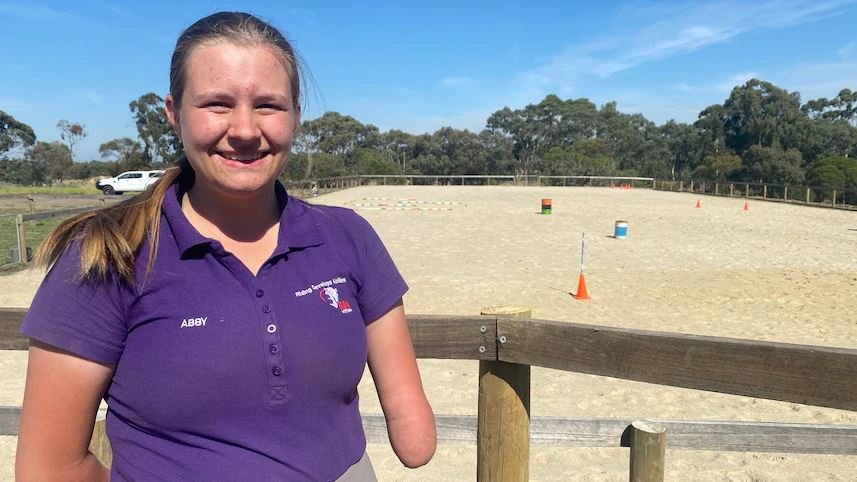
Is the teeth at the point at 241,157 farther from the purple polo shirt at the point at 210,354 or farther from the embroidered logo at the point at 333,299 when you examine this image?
the embroidered logo at the point at 333,299

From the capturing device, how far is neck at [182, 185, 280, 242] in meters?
1.22

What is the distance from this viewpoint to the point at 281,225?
1.29 meters

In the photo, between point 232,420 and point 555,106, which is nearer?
point 232,420

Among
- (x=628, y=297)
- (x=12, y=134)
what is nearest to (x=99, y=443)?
(x=628, y=297)

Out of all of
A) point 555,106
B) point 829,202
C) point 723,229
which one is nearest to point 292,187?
point 723,229

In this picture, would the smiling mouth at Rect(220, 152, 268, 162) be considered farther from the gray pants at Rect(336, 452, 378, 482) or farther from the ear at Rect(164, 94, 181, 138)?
the gray pants at Rect(336, 452, 378, 482)

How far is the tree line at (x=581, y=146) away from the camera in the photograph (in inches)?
1916

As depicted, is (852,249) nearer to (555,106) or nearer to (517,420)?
(517,420)

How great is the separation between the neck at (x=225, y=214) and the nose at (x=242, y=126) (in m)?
0.12

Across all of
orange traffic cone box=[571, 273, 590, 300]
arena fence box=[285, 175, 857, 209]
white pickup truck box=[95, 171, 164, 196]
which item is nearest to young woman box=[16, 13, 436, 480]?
orange traffic cone box=[571, 273, 590, 300]

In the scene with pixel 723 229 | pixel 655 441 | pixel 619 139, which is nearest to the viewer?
pixel 655 441

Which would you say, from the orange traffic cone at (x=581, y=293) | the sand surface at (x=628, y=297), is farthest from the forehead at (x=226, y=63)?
the orange traffic cone at (x=581, y=293)

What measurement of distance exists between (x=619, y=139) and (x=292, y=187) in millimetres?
70326

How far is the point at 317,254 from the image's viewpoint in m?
1.28
